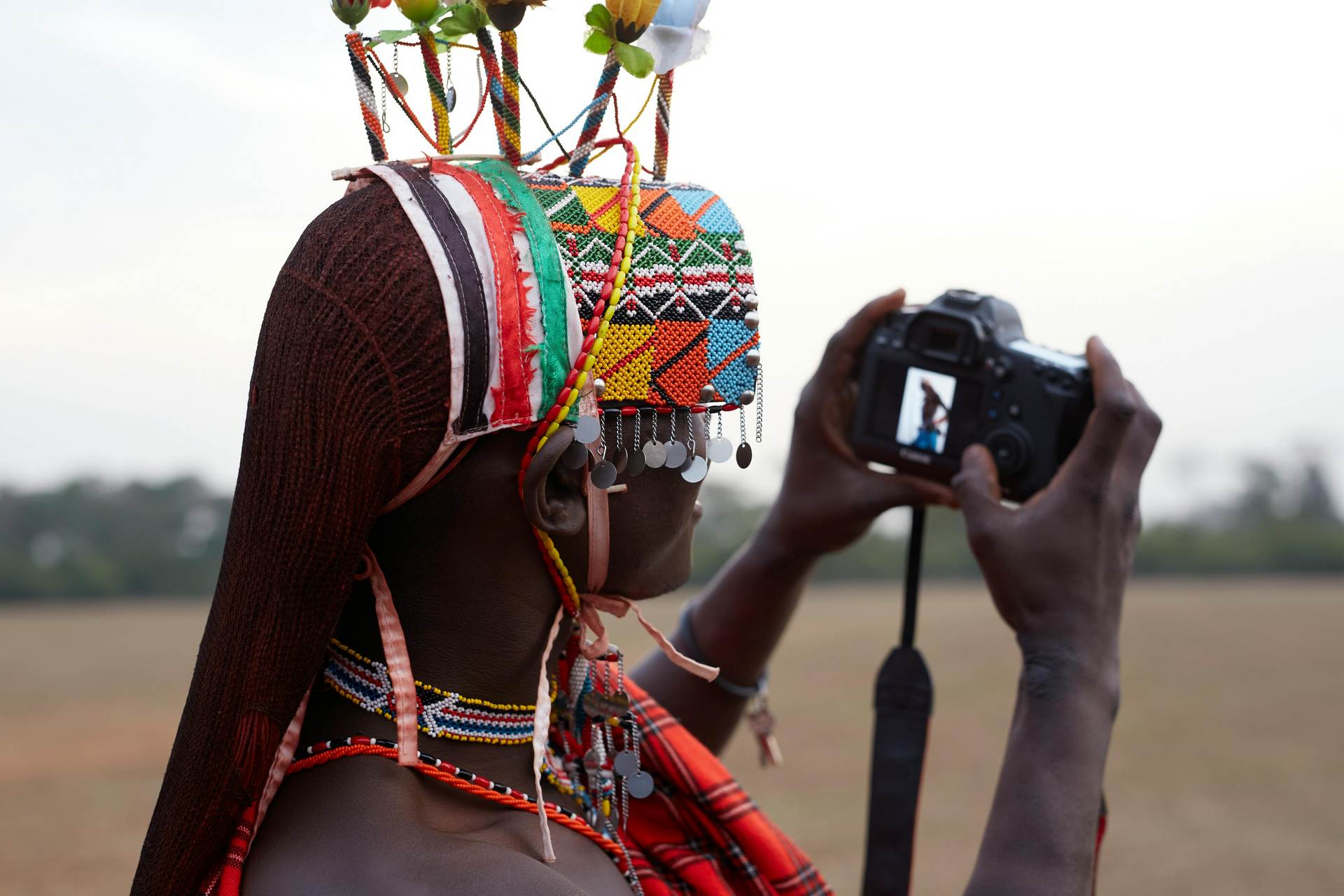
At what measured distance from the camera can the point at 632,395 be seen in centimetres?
195

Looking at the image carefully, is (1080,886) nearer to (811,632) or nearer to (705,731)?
(705,731)

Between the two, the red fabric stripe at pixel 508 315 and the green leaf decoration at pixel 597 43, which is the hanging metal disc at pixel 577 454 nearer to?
the red fabric stripe at pixel 508 315

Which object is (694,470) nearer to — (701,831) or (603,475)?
(603,475)

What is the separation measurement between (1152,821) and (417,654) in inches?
286

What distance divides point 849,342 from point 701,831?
99 centimetres

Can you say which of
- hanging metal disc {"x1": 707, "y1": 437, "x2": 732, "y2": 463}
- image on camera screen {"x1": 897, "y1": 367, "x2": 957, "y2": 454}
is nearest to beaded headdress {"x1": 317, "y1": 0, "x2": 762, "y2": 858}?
hanging metal disc {"x1": 707, "y1": 437, "x2": 732, "y2": 463}

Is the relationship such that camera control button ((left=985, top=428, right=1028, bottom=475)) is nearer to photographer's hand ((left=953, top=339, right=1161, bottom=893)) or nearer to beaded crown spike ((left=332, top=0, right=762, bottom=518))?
photographer's hand ((left=953, top=339, right=1161, bottom=893))

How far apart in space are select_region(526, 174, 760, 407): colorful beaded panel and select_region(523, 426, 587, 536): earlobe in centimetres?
12

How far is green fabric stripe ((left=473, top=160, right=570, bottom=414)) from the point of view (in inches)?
72.0

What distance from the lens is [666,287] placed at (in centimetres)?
195

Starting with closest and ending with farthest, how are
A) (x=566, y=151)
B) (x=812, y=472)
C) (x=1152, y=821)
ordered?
1. (x=566, y=151)
2. (x=812, y=472)
3. (x=1152, y=821)

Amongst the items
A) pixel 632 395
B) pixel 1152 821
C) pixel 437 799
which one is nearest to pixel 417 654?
pixel 437 799

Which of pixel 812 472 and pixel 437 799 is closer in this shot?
pixel 437 799

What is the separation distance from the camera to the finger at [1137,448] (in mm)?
1825
